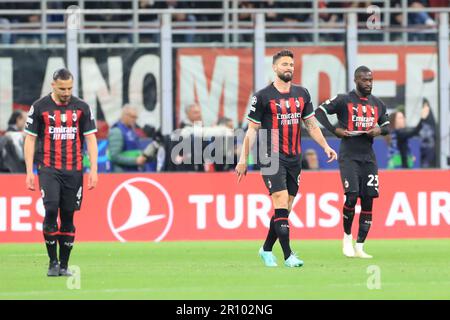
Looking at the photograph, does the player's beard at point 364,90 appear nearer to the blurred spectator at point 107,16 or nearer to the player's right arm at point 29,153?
the player's right arm at point 29,153

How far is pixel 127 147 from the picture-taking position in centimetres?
2030

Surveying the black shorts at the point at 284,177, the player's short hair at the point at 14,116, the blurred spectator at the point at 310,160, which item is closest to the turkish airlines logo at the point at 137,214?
the player's short hair at the point at 14,116

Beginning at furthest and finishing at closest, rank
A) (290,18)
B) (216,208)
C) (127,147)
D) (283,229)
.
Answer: (290,18) → (127,147) → (216,208) → (283,229)

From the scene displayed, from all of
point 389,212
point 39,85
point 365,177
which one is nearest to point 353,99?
point 365,177

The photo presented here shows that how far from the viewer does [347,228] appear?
15.7m

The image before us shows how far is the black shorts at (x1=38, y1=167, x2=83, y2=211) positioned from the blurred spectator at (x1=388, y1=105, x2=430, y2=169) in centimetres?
909

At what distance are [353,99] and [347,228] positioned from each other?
1700 mm

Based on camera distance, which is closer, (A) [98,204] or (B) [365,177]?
(B) [365,177]

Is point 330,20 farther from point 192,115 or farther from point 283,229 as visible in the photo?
point 283,229

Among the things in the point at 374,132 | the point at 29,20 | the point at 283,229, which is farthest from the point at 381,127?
the point at 29,20

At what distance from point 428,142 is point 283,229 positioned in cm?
787

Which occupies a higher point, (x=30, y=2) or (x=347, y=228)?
(x=30, y=2)

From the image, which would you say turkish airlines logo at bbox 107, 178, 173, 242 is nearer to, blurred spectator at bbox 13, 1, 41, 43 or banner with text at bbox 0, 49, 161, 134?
banner with text at bbox 0, 49, 161, 134
